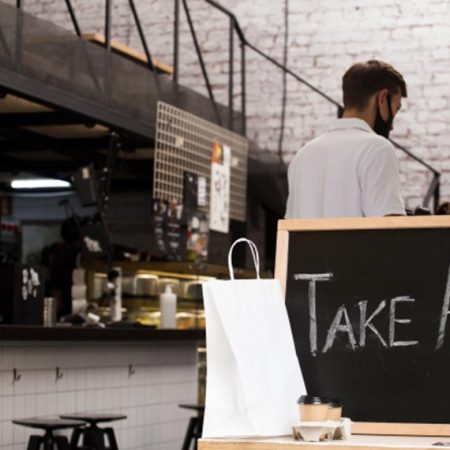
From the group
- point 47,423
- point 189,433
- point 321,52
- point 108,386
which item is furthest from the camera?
point 321,52

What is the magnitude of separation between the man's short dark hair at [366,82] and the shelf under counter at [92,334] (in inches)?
124

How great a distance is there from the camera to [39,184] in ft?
41.0

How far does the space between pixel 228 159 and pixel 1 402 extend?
415cm

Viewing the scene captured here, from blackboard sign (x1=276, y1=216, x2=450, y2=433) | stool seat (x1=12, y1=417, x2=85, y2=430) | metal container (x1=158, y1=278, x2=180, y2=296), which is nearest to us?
blackboard sign (x1=276, y1=216, x2=450, y2=433)

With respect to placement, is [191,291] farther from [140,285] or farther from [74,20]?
[74,20]

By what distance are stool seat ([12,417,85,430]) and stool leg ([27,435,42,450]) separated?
0.28 ft

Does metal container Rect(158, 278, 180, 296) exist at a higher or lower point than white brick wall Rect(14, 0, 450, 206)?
lower

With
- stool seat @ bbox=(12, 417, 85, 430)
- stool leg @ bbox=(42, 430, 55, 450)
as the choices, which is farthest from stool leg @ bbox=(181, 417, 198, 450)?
stool leg @ bbox=(42, 430, 55, 450)

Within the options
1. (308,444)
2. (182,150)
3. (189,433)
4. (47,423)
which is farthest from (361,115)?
(182,150)

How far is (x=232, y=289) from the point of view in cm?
231

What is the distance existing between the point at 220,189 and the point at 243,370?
297 inches

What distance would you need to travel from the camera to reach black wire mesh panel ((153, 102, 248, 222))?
8836mm

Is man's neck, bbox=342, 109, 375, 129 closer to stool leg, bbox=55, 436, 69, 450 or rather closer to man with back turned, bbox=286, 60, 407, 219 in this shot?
man with back turned, bbox=286, 60, 407, 219

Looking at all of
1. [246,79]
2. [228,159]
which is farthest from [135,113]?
[246,79]
